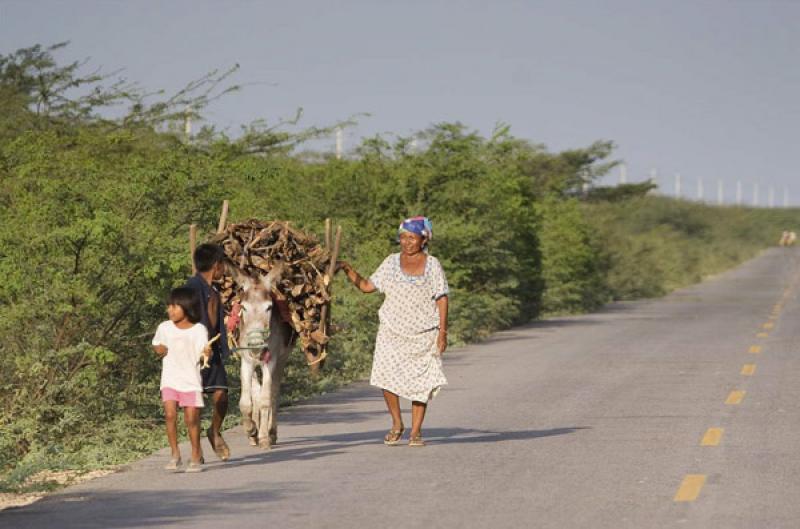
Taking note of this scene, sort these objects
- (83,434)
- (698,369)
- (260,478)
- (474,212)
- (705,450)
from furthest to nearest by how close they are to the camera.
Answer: (474,212) → (698,369) → (83,434) → (705,450) → (260,478)

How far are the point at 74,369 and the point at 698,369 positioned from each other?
8414 mm

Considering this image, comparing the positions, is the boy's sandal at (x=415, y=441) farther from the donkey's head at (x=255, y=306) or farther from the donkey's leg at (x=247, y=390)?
the donkey's head at (x=255, y=306)

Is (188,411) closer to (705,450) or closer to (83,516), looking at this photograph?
(83,516)

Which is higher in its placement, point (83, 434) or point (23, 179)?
point (23, 179)

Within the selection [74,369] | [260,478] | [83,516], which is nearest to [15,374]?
[74,369]

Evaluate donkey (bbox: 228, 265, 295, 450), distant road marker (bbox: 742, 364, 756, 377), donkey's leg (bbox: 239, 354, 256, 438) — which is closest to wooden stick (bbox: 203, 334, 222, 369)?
donkey (bbox: 228, 265, 295, 450)

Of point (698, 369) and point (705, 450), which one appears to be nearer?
point (705, 450)

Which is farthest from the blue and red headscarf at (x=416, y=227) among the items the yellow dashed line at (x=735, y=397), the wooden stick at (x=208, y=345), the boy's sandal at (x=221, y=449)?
the yellow dashed line at (x=735, y=397)

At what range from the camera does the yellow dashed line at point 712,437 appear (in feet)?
43.5

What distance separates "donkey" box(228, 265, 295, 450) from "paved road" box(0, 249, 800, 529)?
260 mm

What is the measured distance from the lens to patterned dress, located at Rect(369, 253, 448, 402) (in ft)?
44.2

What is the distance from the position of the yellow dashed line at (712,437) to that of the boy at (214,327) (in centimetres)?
384

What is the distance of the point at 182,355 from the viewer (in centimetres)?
1165

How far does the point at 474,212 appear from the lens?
99.9ft
